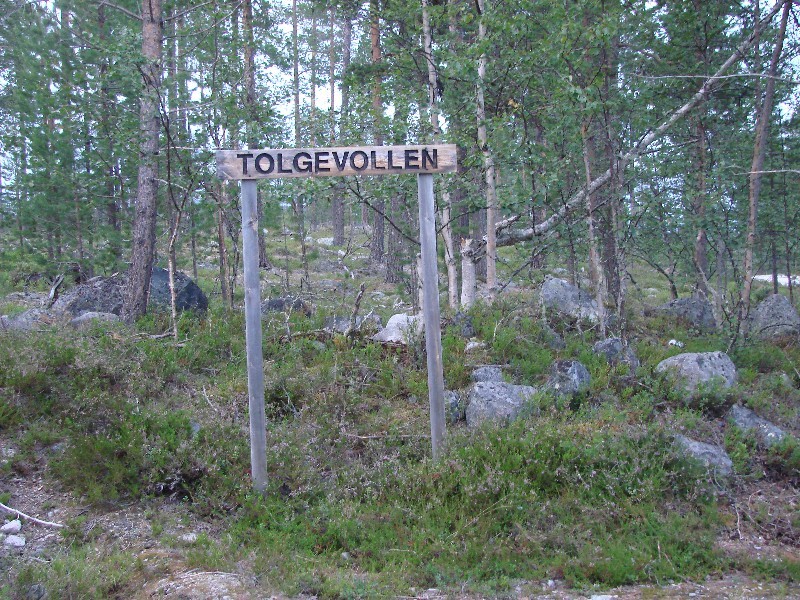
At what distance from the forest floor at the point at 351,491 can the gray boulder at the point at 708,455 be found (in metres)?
0.14

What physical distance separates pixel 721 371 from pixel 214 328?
6091 mm

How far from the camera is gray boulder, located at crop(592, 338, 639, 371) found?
7496 millimetres

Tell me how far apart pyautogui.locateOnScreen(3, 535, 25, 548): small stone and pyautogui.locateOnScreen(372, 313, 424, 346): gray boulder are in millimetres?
4409

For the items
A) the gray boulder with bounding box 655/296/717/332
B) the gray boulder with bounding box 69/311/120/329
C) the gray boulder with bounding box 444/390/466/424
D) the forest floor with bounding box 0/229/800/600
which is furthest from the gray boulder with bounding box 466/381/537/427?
the gray boulder with bounding box 69/311/120/329

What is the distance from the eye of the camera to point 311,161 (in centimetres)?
535

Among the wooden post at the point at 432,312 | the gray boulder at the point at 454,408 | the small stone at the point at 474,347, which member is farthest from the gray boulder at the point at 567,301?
the wooden post at the point at 432,312

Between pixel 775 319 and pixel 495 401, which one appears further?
pixel 775 319

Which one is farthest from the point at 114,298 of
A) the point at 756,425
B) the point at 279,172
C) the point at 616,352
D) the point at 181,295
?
the point at 756,425

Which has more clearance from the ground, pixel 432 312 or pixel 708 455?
pixel 432 312

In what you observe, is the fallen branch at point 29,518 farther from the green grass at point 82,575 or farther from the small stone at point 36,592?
the small stone at point 36,592

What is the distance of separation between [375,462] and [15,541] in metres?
2.74

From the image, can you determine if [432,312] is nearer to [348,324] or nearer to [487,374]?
[487,374]

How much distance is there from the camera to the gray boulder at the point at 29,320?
7.72m

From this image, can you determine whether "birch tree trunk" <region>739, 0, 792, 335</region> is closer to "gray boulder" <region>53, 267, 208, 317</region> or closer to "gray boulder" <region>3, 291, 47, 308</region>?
"gray boulder" <region>53, 267, 208, 317</region>
